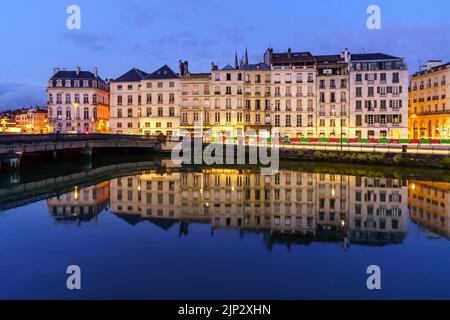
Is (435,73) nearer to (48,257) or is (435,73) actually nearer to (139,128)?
(139,128)

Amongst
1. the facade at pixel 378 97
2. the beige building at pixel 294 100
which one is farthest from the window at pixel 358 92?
the beige building at pixel 294 100

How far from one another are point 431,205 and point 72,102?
71.8m

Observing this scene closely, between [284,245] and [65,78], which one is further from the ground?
[65,78]

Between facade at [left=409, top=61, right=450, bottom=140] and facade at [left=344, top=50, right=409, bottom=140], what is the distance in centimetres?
424

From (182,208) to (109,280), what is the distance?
1189 cm

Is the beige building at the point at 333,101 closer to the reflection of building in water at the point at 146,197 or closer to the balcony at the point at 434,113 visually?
the balcony at the point at 434,113

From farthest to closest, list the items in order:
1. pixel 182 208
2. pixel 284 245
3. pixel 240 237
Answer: pixel 182 208 → pixel 240 237 → pixel 284 245

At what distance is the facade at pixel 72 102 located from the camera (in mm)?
81500

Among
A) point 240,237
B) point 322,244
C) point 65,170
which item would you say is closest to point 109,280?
point 240,237

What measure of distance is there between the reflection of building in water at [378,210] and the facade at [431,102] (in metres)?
42.0

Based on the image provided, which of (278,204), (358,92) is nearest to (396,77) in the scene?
(358,92)

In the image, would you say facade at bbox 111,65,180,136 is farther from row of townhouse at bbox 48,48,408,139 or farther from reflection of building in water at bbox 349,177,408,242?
reflection of building in water at bbox 349,177,408,242

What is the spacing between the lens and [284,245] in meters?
16.4

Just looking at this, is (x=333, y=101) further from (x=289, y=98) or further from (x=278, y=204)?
(x=278, y=204)
